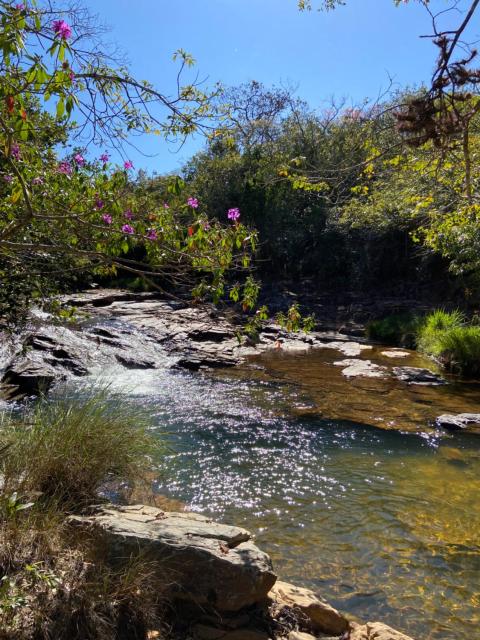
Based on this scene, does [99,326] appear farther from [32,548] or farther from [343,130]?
[343,130]

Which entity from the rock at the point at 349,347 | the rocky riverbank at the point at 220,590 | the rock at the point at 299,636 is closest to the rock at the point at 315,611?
the rocky riverbank at the point at 220,590

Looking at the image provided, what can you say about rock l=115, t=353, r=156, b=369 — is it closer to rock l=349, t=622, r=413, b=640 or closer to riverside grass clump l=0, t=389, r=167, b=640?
riverside grass clump l=0, t=389, r=167, b=640

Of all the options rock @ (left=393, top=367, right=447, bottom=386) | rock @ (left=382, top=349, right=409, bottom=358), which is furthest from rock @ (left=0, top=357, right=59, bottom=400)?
rock @ (left=382, top=349, right=409, bottom=358)

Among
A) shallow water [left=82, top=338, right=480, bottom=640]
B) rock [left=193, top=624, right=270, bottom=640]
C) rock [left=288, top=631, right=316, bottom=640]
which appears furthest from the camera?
shallow water [left=82, top=338, right=480, bottom=640]

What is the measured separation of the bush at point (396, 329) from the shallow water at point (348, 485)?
4995 mm

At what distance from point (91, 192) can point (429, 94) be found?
2.59 m

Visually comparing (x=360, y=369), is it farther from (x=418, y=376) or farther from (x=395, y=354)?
(x=395, y=354)

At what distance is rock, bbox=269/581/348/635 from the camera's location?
310cm

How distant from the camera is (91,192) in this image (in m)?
3.36

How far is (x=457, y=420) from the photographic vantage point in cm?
759

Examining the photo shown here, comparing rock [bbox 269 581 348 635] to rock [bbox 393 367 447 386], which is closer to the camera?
rock [bbox 269 581 348 635]

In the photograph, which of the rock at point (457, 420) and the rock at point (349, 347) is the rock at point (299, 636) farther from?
the rock at point (349, 347)

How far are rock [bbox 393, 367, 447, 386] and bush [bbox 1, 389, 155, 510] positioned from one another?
7007 mm

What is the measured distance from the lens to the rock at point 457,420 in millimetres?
7445
